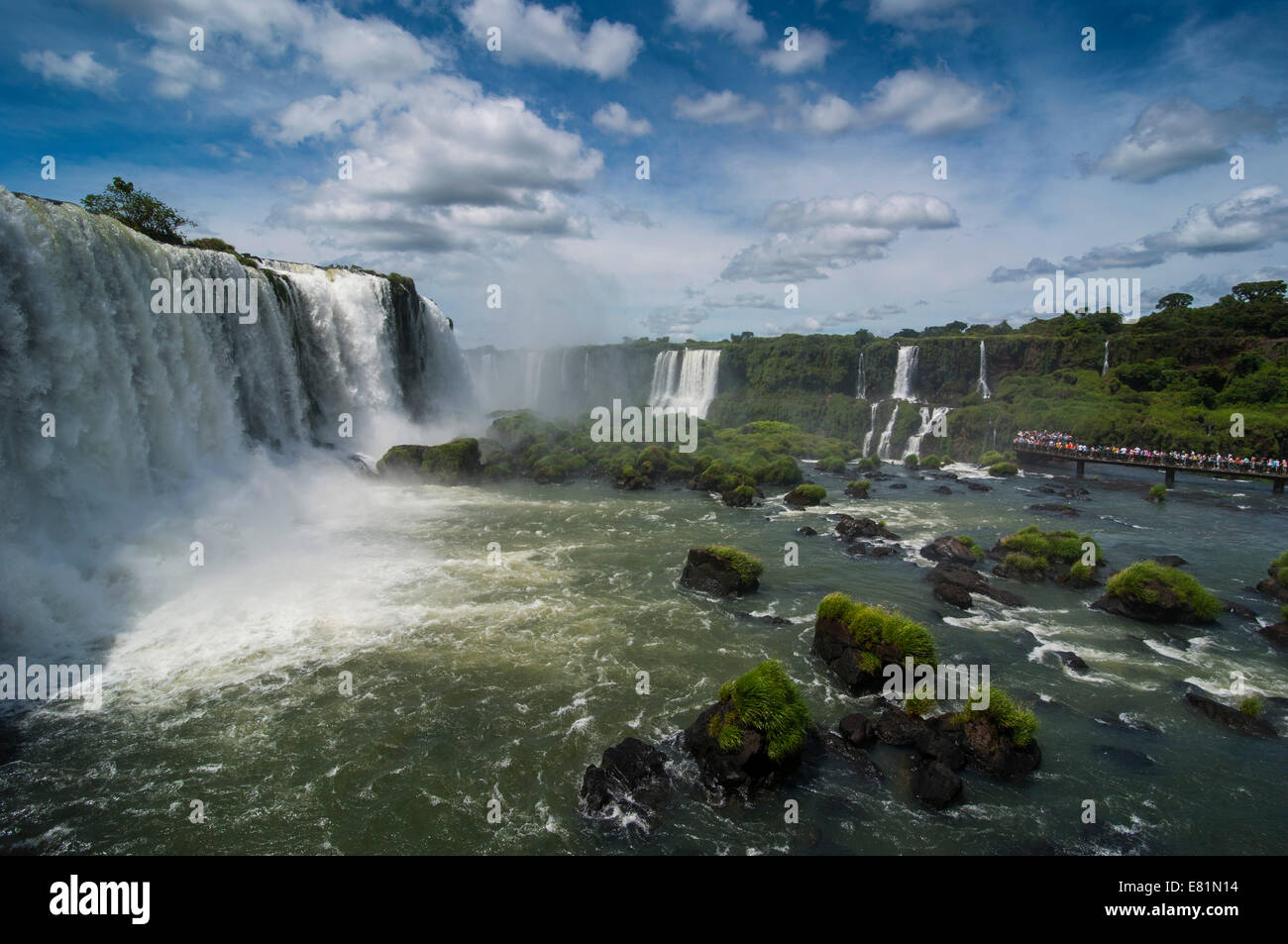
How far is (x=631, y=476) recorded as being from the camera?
3812 centimetres

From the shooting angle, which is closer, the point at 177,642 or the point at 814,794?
the point at 814,794

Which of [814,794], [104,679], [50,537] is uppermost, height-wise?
[50,537]

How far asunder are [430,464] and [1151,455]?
4745cm

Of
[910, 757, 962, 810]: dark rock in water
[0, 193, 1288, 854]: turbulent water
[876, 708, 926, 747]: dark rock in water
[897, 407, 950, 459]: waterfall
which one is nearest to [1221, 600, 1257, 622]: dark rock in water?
[0, 193, 1288, 854]: turbulent water

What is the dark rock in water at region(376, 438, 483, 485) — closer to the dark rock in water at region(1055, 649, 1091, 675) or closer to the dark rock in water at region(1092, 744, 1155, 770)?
the dark rock in water at region(1055, 649, 1091, 675)

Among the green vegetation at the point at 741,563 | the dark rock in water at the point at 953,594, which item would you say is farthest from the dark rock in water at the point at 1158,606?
the green vegetation at the point at 741,563

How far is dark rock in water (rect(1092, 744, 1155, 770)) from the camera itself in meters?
11.6

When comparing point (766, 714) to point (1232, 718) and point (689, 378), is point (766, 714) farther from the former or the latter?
point (689, 378)

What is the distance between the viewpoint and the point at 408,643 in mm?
15820

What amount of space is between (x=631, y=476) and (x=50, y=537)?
26172 millimetres

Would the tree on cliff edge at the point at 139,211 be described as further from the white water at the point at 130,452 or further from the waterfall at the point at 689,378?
the waterfall at the point at 689,378
